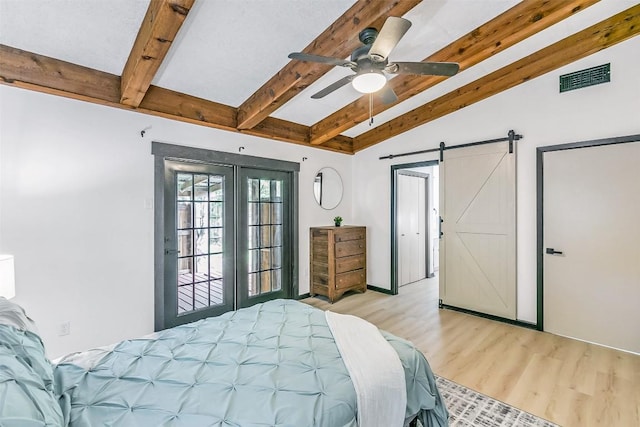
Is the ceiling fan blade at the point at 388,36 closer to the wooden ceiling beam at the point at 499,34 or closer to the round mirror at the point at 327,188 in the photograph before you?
the wooden ceiling beam at the point at 499,34

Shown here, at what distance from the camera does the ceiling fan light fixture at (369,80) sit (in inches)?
86.7

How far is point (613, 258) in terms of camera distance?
3.02 metres

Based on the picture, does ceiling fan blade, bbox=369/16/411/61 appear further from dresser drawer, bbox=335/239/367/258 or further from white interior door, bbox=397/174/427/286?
white interior door, bbox=397/174/427/286

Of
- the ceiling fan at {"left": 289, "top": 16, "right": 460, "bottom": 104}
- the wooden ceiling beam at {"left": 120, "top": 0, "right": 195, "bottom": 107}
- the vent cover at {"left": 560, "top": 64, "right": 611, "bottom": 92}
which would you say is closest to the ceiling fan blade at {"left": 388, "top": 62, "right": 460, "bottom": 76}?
the ceiling fan at {"left": 289, "top": 16, "right": 460, "bottom": 104}

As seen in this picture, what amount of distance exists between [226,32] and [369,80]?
4.00 feet

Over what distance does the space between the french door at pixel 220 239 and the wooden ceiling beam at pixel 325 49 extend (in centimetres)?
95

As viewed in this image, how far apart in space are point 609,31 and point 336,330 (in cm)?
375

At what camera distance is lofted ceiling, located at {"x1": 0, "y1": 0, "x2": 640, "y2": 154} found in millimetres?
2137

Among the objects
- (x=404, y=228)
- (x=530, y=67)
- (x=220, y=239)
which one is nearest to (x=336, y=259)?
(x=404, y=228)

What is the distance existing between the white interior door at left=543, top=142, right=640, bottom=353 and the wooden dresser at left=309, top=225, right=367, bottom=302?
7.91ft

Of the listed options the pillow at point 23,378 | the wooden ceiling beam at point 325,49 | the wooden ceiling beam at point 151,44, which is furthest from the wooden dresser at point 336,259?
the pillow at point 23,378

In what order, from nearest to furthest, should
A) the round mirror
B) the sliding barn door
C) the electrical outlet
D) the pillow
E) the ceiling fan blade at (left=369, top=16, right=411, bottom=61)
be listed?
the pillow
the ceiling fan blade at (left=369, top=16, right=411, bottom=61)
the electrical outlet
the sliding barn door
the round mirror

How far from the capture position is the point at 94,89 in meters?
2.73

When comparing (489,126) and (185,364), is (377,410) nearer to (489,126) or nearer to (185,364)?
(185,364)
